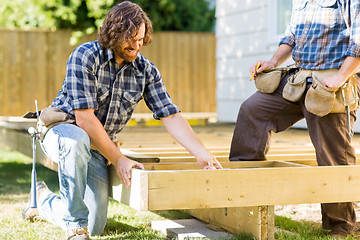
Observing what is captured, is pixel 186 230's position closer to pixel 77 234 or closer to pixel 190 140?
pixel 190 140

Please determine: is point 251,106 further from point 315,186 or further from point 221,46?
point 221,46

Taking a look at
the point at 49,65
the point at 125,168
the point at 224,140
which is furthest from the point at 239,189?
the point at 49,65

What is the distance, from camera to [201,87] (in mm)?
12742

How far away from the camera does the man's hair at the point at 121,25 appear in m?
2.99

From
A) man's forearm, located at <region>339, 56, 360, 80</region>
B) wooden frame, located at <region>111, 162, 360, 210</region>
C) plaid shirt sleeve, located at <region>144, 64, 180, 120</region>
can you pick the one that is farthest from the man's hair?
man's forearm, located at <region>339, 56, 360, 80</region>

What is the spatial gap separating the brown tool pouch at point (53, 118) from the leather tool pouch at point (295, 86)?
1.24 m

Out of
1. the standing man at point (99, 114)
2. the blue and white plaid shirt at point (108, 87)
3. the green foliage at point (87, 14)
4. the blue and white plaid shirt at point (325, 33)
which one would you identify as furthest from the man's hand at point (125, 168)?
the green foliage at point (87, 14)

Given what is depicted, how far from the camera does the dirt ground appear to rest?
4.19 m

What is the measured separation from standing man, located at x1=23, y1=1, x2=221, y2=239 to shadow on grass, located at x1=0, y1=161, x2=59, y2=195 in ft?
6.46

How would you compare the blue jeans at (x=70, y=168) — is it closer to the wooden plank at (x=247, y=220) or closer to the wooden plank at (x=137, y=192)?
the wooden plank at (x=137, y=192)

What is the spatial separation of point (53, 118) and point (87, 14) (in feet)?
29.9

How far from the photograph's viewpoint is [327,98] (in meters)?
3.17

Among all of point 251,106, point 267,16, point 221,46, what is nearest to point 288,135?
point 267,16

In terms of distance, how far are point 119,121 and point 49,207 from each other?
646 mm
